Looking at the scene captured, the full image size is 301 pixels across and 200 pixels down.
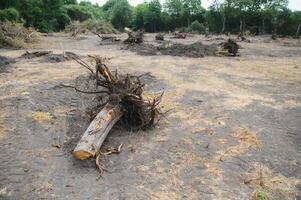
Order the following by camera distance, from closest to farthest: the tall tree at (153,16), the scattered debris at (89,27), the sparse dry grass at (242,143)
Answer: the sparse dry grass at (242,143) < the scattered debris at (89,27) < the tall tree at (153,16)

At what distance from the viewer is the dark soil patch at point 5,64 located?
11698 millimetres

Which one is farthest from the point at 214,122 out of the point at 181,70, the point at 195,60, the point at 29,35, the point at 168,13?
the point at 168,13

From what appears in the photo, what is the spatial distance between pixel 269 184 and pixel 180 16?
147 feet

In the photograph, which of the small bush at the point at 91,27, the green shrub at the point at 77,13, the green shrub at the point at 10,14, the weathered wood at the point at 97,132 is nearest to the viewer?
the weathered wood at the point at 97,132

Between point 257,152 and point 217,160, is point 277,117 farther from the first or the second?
point 217,160

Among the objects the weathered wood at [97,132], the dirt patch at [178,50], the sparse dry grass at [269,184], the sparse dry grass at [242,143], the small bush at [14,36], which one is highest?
the small bush at [14,36]

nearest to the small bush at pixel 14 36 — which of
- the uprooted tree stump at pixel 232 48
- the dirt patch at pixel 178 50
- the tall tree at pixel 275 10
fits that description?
the dirt patch at pixel 178 50

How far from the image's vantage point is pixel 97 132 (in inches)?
241

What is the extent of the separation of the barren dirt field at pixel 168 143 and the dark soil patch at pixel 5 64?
512mm

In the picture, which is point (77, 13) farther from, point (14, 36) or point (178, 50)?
point (178, 50)

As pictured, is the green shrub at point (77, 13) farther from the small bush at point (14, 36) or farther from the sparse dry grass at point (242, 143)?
the sparse dry grass at point (242, 143)

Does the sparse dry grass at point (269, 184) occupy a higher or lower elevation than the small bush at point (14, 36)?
lower

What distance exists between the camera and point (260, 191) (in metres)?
5.10

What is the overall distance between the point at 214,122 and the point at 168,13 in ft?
145
